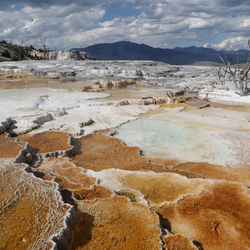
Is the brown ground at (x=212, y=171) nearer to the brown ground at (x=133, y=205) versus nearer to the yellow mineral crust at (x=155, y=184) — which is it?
the brown ground at (x=133, y=205)

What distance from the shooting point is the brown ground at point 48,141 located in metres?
5.77

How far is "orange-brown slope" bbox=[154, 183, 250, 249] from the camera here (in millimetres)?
2990

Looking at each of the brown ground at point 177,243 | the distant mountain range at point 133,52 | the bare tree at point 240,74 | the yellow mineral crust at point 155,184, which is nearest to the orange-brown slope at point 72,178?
the yellow mineral crust at point 155,184

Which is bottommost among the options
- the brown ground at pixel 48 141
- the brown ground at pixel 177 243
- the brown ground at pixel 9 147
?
the brown ground at pixel 177 243

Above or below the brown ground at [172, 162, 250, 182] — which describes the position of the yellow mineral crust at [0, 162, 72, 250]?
above

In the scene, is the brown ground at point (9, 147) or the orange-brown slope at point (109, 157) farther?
the orange-brown slope at point (109, 157)

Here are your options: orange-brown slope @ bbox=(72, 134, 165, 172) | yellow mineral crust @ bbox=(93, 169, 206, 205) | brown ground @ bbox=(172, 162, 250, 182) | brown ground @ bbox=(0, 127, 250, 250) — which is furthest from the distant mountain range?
yellow mineral crust @ bbox=(93, 169, 206, 205)

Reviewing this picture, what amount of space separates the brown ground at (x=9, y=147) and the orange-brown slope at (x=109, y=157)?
1.21m

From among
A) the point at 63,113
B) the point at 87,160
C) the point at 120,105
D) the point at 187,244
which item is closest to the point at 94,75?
the point at 120,105

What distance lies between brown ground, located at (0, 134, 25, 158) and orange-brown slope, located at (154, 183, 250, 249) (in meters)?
3.21

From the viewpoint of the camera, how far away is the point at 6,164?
4.45m

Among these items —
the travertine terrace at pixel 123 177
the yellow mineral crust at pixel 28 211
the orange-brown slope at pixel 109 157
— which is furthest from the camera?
the orange-brown slope at pixel 109 157

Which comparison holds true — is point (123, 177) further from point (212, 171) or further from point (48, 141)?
point (48, 141)

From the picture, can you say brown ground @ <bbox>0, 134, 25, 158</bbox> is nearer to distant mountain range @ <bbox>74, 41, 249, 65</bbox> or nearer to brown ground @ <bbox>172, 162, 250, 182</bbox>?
brown ground @ <bbox>172, 162, 250, 182</bbox>
